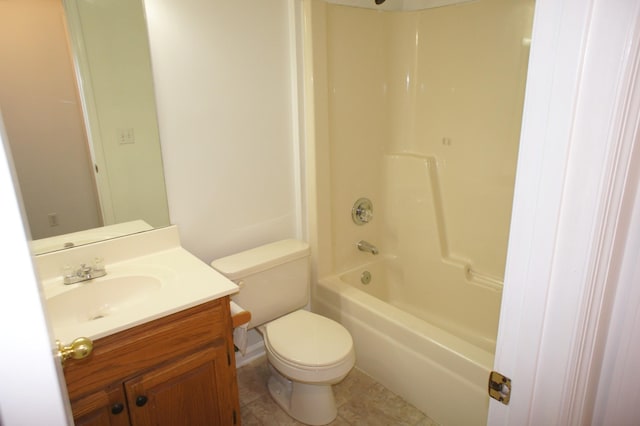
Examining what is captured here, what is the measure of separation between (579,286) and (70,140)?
1.64 metres

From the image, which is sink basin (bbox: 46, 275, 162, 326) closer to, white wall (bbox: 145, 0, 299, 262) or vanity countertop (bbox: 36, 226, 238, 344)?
vanity countertop (bbox: 36, 226, 238, 344)

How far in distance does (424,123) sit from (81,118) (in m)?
1.88

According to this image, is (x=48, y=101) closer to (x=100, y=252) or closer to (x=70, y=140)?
(x=70, y=140)

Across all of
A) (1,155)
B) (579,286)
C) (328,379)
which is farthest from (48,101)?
(579,286)

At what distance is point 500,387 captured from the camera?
2.37 feet

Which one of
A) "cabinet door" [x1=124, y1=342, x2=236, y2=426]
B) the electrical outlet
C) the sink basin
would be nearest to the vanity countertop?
the sink basin

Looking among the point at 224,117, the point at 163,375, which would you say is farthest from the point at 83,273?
the point at 224,117

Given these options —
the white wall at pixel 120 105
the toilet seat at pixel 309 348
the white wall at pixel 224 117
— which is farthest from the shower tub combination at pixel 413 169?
the white wall at pixel 120 105

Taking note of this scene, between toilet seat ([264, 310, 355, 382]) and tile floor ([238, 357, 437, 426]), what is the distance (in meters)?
0.34

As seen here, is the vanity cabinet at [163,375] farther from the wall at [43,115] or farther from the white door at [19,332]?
the white door at [19,332]

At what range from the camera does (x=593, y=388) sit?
0.68 metres

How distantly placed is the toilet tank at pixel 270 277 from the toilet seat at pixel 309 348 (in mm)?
90

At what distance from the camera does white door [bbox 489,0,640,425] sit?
520 millimetres

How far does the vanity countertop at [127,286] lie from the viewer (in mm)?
1243
